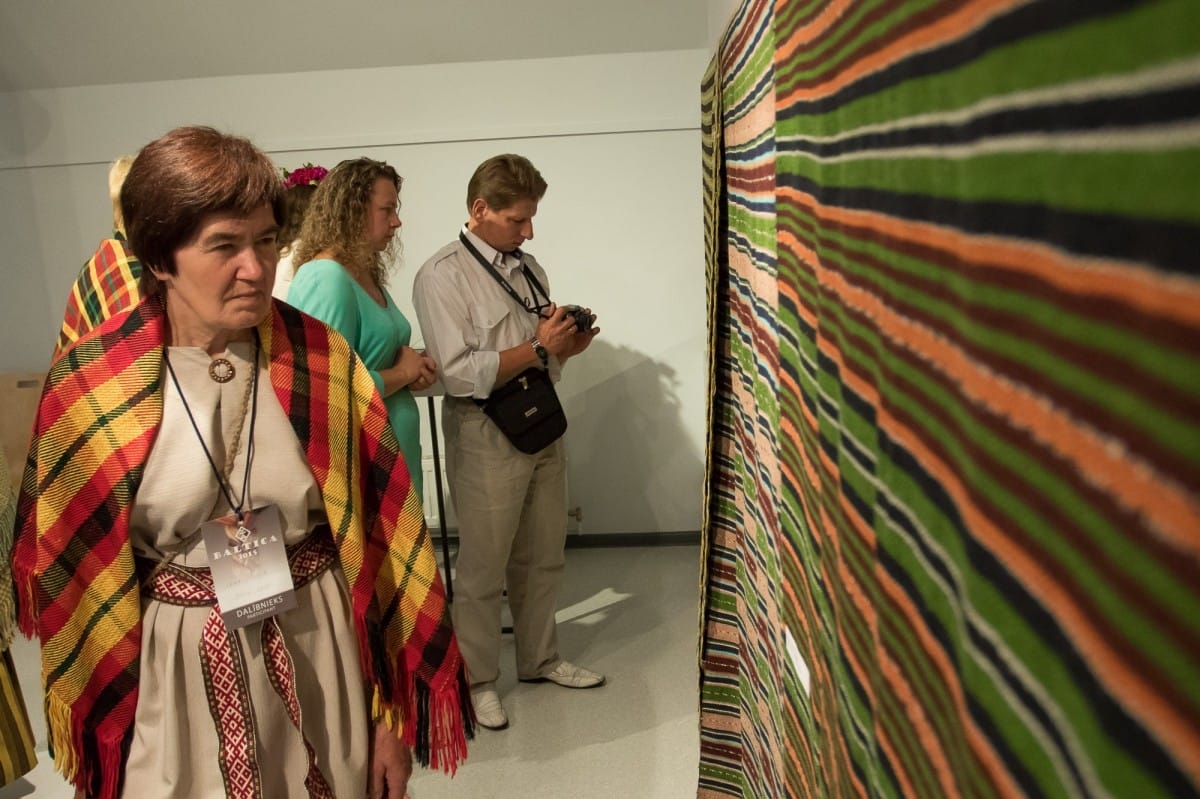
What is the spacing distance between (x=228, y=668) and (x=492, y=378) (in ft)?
4.26

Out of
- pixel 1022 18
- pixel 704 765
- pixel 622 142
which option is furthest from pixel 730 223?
pixel 622 142

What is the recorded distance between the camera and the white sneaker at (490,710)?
265 cm

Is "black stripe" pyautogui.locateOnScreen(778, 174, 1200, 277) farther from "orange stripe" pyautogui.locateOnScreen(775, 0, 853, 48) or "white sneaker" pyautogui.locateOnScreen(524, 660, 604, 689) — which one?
"white sneaker" pyautogui.locateOnScreen(524, 660, 604, 689)

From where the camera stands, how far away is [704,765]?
1693mm

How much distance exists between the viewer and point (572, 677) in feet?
9.43

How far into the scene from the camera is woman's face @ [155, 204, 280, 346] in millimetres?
1178

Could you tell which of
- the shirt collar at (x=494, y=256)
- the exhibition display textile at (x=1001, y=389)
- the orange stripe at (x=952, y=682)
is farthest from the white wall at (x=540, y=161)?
the orange stripe at (x=952, y=682)

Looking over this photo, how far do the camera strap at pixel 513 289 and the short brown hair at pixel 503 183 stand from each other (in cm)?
12

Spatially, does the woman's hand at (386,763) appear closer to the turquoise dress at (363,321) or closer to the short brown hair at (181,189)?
the turquoise dress at (363,321)

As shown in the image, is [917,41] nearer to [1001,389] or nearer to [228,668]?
[1001,389]

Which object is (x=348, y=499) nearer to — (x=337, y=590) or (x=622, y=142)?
(x=337, y=590)

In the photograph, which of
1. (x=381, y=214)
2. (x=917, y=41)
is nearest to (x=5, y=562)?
(x=381, y=214)

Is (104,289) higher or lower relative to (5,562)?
higher

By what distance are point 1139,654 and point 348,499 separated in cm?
121
